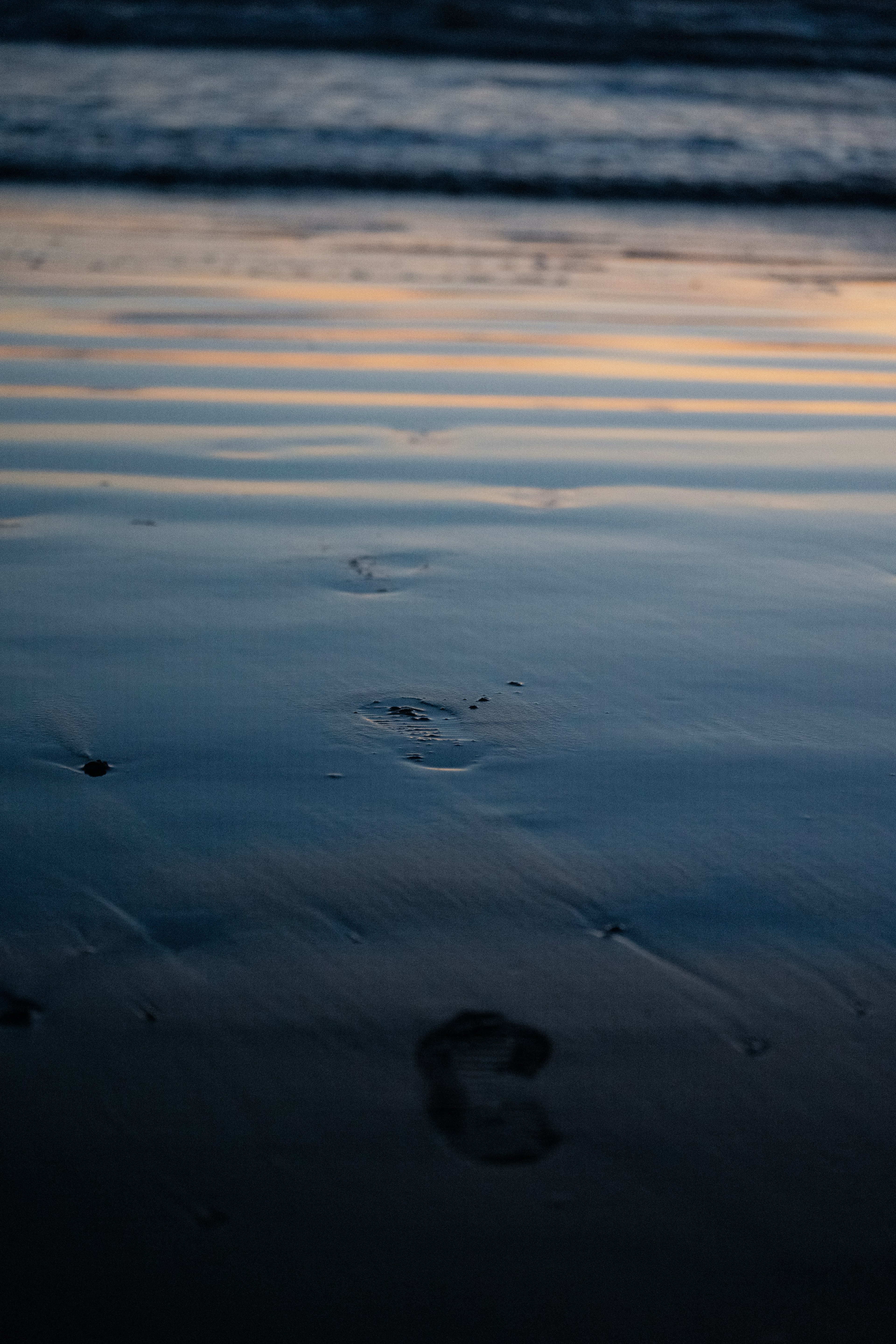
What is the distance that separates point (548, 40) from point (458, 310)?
11047mm

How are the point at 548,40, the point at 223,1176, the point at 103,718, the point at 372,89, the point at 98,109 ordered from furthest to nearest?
the point at 548,40 < the point at 372,89 < the point at 98,109 < the point at 103,718 < the point at 223,1176

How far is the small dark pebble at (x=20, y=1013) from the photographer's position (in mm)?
1146

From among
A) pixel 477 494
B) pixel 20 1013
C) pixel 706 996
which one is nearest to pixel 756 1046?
pixel 706 996

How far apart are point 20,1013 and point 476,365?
2.86 meters

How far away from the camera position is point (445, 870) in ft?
4.60

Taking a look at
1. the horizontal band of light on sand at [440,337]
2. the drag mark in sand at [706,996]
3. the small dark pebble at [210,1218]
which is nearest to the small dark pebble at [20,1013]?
the small dark pebble at [210,1218]

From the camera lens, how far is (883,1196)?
100 cm

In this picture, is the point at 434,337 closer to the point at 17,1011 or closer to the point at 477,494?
the point at 477,494

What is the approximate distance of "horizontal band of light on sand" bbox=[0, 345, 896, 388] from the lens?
3.65m

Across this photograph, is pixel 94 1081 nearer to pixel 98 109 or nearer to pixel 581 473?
pixel 581 473

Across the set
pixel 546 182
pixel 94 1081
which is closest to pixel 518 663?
pixel 94 1081

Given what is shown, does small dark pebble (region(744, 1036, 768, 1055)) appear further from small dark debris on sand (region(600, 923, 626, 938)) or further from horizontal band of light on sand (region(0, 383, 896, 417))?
horizontal band of light on sand (region(0, 383, 896, 417))

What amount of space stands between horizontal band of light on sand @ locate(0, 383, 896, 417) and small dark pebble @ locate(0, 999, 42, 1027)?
234 centimetres

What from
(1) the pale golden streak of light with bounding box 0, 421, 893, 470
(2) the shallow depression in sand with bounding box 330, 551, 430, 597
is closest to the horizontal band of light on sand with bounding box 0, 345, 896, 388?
(1) the pale golden streak of light with bounding box 0, 421, 893, 470
